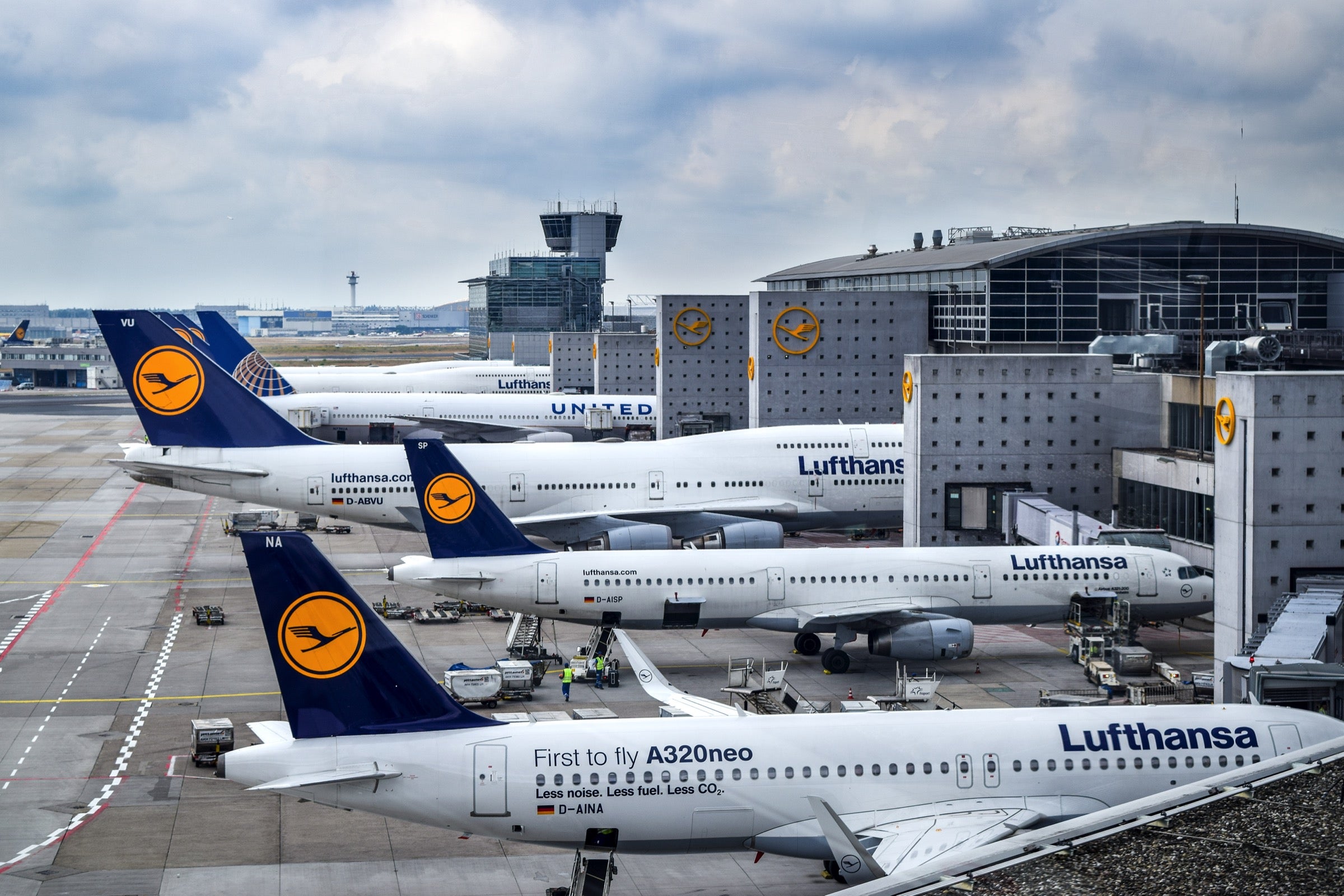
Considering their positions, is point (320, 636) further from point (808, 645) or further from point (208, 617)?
point (208, 617)

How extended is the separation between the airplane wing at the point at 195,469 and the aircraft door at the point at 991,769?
4333 cm

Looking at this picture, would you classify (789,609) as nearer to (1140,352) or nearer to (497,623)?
(497,623)

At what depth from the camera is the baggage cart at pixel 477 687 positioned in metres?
43.0

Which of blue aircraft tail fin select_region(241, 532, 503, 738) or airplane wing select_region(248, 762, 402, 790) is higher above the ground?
blue aircraft tail fin select_region(241, 532, 503, 738)

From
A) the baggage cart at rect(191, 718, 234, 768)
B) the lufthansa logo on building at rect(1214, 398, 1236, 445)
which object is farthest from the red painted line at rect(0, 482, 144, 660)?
the lufthansa logo on building at rect(1214, 398, 1236, 445)

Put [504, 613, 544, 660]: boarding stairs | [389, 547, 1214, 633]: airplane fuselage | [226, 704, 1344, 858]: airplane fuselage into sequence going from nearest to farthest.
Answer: [226, 704, 1344, 858]: airplane fuselage → [389, 547, 1214, 633]: airplane fuselage → [504, 613, 544, 660]: boarding stairs

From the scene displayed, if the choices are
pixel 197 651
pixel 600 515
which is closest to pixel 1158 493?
pixel 600 515

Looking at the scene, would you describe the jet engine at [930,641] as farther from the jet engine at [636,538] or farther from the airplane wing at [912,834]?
the airplane wing at [912,834]

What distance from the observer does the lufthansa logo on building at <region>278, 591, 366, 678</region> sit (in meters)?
25.3

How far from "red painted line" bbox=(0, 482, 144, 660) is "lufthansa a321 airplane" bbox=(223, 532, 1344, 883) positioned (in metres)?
30.0

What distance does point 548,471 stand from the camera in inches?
2655

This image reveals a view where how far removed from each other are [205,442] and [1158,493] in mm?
41886

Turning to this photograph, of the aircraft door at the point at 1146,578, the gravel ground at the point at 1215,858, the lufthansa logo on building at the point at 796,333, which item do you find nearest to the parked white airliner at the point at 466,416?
the lufthansa logo on building at the point at 796,333

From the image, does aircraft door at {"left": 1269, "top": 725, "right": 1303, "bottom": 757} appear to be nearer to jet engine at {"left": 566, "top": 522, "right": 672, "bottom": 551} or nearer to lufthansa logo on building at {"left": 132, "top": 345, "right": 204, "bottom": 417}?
jet engine at {"left": 566, "top": 522, "right": 672, "bottom": 551}
